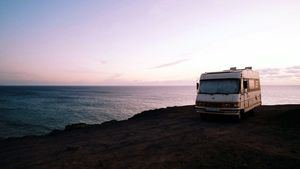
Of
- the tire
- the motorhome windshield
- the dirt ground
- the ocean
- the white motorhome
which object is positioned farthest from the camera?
the ocean

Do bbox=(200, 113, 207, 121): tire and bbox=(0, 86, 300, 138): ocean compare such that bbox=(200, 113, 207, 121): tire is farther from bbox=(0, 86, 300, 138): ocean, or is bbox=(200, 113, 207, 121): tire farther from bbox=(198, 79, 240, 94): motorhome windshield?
bbox=(0, 86, 300, 138): ocean

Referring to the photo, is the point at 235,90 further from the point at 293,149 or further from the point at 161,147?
the point at 161,147

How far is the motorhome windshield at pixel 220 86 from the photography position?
1501 centimetres

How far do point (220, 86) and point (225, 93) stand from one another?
0.65 meters

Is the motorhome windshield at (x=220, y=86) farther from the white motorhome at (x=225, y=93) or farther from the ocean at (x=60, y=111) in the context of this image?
the ocean at (x=60, y=111)

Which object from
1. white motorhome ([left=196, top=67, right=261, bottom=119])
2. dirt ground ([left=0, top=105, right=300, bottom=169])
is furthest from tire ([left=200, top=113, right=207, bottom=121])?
dirt ground ([left=0, top=105, right=300, bottom=169])

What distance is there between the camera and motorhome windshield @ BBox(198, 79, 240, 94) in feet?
49.2

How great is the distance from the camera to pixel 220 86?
15.4 m

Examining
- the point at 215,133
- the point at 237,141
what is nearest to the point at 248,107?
the point at 215,133

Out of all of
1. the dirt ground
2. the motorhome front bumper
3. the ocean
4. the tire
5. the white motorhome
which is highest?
the white motorhome

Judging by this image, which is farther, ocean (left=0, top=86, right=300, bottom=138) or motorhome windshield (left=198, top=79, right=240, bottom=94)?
ocean (left=0, top=86, right=300, bottom=138)

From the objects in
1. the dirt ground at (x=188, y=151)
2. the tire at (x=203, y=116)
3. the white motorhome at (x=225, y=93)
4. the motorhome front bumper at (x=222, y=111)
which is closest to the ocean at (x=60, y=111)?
the dirt ground at (x=188, y=151)

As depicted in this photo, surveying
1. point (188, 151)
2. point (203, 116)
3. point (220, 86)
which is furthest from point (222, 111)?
point (188, 151)

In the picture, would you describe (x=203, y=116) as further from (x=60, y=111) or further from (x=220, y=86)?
(x=60, y=111)
